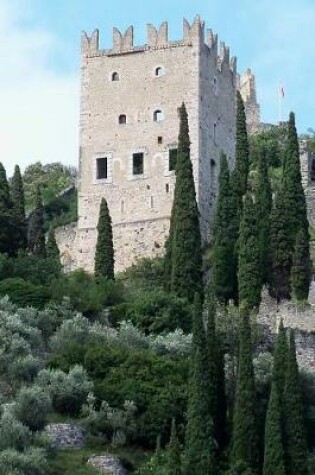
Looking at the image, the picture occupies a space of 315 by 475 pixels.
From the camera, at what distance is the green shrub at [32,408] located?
5028 centimetres

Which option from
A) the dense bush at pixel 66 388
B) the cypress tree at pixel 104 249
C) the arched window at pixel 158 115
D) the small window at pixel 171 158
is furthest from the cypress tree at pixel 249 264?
the arched window at pixel 158 115

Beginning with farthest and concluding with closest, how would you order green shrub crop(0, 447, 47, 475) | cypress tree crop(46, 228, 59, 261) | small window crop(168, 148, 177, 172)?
small window crop(168, 148, 177, 172), cypress tree crop(46, 228, 59, 261), green shrub crop(0, 447, 47, 475)

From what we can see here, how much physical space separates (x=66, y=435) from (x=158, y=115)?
25.5 meters

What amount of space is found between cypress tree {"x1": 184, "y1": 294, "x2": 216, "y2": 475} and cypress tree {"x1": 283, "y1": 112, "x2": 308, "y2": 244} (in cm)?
1236

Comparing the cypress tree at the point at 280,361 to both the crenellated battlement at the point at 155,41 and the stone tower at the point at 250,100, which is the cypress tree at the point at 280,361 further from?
the stone tower at the point at 250,100

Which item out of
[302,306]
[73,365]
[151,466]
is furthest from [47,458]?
[302,306]

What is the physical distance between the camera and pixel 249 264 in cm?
6228

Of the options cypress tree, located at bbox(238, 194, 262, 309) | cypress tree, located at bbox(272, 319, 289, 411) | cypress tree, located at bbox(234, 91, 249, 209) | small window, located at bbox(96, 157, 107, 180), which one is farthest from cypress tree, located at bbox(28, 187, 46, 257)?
cypress tree, located at bbox(272, 319, 289, 411)

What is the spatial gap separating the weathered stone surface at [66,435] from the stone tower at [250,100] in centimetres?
4335

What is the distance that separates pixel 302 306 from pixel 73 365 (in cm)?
953

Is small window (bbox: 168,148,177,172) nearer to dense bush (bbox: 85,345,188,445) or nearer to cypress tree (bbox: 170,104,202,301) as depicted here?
cypress tree (bbox: 170,104,202,301)

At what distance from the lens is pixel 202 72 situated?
74500mm

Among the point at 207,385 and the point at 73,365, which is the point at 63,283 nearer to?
the point at 73,365

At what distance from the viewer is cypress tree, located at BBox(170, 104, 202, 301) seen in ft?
208
